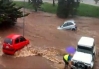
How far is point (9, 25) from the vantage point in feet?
83.2

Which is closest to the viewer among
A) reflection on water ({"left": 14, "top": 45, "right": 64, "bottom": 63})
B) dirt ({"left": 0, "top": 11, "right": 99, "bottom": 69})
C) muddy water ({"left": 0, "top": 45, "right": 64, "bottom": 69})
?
muddy water ({"left": 0, "top": 45, "right": 64, "bottom": 69})

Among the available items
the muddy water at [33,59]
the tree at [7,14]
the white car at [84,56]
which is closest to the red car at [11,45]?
the muddy water at [33,59]

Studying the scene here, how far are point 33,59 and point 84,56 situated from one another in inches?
154

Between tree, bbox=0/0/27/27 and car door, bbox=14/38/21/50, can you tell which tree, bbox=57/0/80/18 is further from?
car door, bbox=14/38/21/50

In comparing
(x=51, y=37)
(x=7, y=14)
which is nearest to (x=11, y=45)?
(x=51, y=37)

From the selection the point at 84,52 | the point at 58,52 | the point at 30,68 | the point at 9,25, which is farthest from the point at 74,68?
the point at 9,25

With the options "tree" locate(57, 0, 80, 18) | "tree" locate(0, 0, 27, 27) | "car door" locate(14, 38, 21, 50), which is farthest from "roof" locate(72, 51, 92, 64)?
"tree" locate(57, 0, 80, 18)

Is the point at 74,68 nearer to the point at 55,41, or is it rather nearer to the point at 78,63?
the point at 78,63

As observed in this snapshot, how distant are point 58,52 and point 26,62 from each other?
3.47 metres

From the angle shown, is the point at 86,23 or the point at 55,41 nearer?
the point at 55,41

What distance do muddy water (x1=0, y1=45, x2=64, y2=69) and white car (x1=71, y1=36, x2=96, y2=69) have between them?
1.68m

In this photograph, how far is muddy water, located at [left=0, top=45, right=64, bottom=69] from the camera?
15516 mm

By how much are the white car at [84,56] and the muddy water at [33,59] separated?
1.68 metres

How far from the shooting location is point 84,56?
48.9ft
